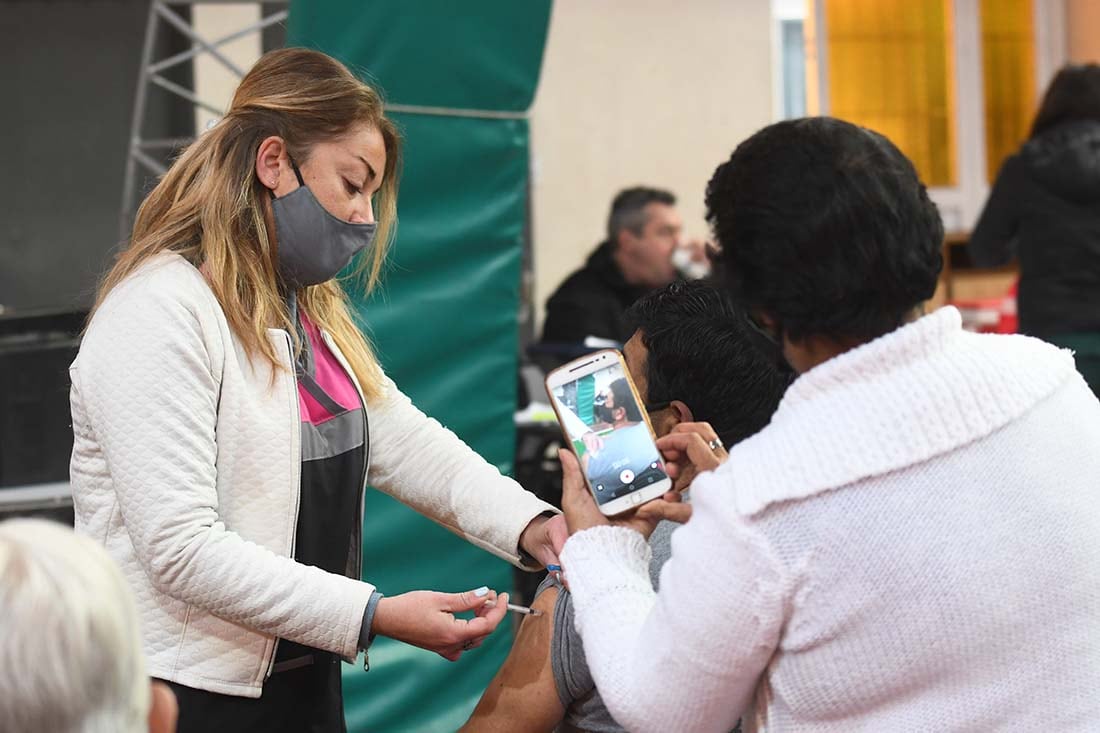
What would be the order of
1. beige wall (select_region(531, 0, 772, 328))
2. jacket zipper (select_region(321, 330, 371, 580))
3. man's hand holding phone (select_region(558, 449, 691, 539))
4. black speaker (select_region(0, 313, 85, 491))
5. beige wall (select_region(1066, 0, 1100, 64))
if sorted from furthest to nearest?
beige wall (select_region(1066, 0, 1100, 64)) → beige wall (select_region(531, 0, 772, 328)) → black speaker (select_region(0, 313, 85, 491)) → jacket zipper (select_region(321, 330, 371, 580)) → man's hand holding phone (select_region(558, 449, 691, 539))

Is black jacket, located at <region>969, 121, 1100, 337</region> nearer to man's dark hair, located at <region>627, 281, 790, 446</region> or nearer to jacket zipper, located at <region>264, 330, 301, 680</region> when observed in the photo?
man's dark hair, located at <region>627, 281, 790, 446</region>

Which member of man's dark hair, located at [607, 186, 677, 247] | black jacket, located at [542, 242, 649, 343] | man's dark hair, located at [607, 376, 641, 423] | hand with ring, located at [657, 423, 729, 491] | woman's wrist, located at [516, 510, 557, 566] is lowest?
black jacket, located at [542, 242, 649, 343]

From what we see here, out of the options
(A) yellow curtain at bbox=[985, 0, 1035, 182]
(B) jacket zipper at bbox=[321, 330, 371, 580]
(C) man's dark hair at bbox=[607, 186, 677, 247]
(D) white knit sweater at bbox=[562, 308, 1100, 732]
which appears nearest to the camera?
(D) white knit sweater at bbox=[562, 308, 1100, 732]

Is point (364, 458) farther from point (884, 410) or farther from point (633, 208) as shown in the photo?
point (633, 208)

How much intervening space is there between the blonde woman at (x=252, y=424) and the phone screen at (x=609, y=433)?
25cm

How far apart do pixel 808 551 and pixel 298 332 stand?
2.65ft

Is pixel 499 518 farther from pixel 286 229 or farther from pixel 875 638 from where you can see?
pixel 875 638

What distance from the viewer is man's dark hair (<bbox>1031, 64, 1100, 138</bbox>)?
372cm

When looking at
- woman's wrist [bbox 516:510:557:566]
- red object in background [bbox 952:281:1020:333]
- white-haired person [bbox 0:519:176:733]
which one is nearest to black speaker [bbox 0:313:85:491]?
woman's wrist [bbox 516:510:557:566]

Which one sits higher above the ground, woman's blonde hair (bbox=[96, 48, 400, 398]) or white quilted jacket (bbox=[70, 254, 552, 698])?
woman's blonde hair (bbox=[96, 48, 400, 398])

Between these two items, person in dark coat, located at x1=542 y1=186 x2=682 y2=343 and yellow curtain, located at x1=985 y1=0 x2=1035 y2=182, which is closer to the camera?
person in dark coat, located at x1=542 y1=186 x2=682 y2=343

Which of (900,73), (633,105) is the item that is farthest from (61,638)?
(900,73)

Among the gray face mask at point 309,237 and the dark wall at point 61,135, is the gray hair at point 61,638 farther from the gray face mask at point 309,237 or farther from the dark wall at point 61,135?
the dark wall at point 61,135

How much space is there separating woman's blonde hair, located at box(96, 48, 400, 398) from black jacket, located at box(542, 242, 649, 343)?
3416 millimetres
